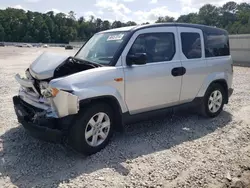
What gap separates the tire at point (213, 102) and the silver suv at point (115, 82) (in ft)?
0.08

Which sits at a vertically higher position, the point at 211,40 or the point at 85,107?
the point at 211,40

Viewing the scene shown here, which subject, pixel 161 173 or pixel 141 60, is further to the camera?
pixel 141 60

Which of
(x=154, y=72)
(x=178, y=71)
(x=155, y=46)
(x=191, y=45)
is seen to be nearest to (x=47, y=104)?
(x=154, y=72)

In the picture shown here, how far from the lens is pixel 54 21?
13200cm

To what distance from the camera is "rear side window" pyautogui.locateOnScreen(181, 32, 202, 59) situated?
528 cm

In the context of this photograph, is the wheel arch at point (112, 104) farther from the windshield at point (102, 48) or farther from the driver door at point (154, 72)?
the windshield at point (102, 48)

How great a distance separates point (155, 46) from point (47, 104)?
6.94ft

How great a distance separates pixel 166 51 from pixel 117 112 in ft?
4.96

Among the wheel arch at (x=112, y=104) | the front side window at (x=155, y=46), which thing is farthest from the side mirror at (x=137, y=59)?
the wheel arch at (x=112, y=104)

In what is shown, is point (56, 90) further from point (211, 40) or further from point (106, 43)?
point (211, 40)

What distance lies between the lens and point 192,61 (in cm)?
536

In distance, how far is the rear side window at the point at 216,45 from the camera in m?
5.77

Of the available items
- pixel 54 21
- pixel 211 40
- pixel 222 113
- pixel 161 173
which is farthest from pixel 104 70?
pixel 54 21

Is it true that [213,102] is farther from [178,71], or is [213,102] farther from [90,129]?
Answer: [90,129]
